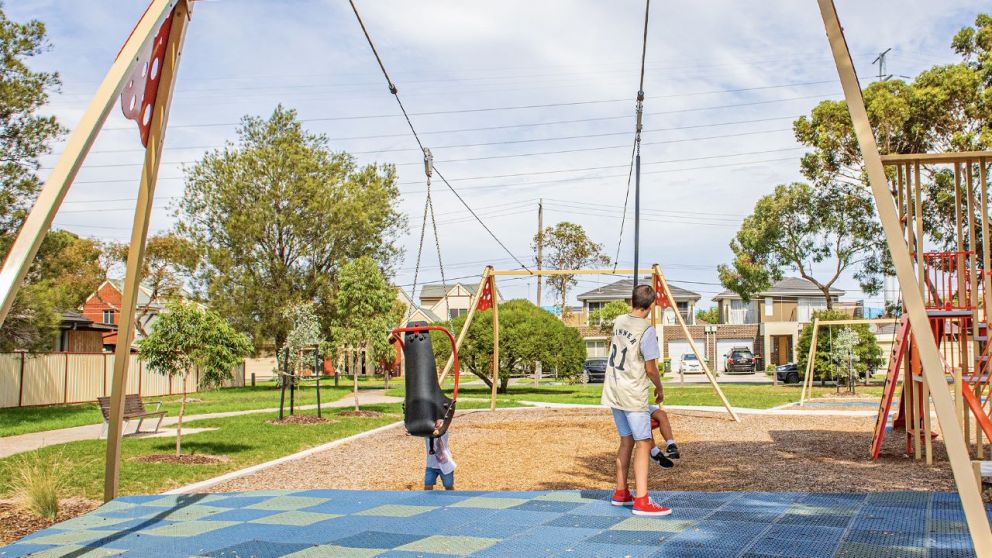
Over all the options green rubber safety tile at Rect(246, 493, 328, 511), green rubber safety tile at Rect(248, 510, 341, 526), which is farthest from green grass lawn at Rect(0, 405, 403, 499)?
green rubber safety tile at Rect(248, 510, 341, 526)

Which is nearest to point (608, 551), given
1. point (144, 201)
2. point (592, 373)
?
point (144, 201)

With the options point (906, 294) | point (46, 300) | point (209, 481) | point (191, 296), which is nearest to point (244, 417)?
point (46, 300)

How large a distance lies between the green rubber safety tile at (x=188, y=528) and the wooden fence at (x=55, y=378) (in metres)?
16.6

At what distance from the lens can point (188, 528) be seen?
6234 millimetres

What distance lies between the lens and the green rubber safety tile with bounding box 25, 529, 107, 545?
5907mm

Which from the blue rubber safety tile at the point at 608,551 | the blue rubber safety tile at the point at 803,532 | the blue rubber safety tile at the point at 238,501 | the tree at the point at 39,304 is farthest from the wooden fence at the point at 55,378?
the blue rubber safety tile at the point at 803,532

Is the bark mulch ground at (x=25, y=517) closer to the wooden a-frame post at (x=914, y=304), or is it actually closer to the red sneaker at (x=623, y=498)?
the red sneaker at (x=623, y=498)

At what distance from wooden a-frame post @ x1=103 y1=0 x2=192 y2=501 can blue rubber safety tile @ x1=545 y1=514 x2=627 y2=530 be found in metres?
3.57

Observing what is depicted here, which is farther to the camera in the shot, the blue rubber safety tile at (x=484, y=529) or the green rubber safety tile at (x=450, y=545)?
the blue rubber safety tile at (x=484, y=529)

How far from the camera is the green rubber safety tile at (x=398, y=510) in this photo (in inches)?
254

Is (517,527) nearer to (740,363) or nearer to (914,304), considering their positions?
(914,304)

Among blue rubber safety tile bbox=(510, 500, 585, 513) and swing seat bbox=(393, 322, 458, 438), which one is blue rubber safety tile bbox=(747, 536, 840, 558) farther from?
swing seat bbox=(393, 322, 458, 438)

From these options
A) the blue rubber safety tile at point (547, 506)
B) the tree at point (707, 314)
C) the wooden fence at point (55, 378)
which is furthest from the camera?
the tree at point (707, 314)

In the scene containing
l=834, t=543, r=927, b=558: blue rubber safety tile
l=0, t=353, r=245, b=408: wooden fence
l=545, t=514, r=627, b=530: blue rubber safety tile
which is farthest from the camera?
l=0, t=353, r=245, b=408: wooden fence
